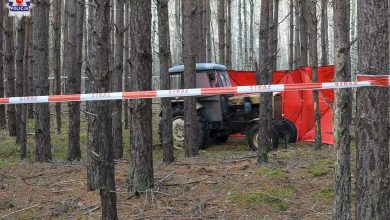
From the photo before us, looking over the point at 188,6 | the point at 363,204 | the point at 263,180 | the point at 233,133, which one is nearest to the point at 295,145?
the point at 233,133

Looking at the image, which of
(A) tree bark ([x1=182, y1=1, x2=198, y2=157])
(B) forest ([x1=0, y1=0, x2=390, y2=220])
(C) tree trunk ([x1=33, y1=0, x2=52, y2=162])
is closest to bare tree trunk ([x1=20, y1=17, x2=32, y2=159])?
(B) forest ([x1=0, y1=0, x2=390, y2=220])

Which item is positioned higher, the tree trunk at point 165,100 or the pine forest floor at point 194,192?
the tree trunk at point 165,100

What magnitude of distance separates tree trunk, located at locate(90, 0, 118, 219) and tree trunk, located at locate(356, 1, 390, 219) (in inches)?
96.8

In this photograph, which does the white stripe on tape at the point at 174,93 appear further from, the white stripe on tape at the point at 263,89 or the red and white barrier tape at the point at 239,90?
the white stripe on tape at the point at 263,89

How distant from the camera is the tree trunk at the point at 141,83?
6598 mm

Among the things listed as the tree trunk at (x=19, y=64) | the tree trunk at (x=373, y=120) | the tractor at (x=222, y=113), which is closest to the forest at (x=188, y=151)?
the tree trunk at (x=373, y=120)

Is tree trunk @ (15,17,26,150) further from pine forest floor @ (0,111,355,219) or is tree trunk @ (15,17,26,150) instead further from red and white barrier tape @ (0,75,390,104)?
red and white barrier tape @ (0,75,390,104)

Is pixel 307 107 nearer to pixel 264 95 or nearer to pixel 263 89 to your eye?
pixel 264 95

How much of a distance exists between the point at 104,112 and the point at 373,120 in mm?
2648

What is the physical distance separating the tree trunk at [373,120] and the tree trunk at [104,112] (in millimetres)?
2458

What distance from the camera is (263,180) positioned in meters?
7.57

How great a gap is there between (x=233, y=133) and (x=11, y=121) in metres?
7.32

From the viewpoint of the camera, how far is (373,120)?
14.7ft

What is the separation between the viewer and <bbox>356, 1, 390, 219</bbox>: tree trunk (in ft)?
14.5
